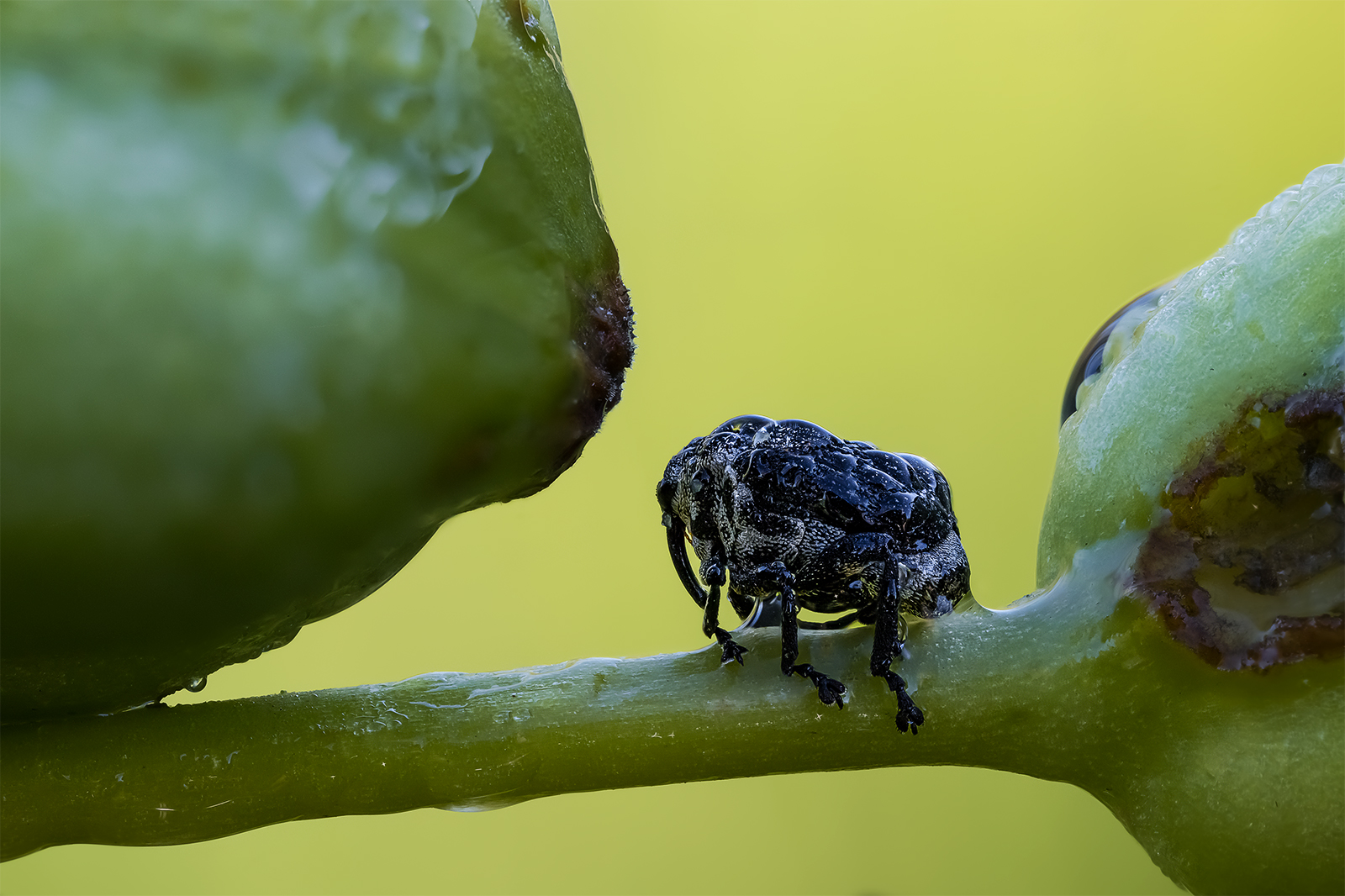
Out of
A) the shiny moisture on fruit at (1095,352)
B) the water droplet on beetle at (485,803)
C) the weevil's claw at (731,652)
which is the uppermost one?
the shiny moisture on fruit at (1095,352)

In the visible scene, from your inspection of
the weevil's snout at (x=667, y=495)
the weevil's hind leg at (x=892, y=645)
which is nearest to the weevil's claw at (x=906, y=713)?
the weevil's hind leg at (x=892, y=645)

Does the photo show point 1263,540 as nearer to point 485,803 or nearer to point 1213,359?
point 1213,359

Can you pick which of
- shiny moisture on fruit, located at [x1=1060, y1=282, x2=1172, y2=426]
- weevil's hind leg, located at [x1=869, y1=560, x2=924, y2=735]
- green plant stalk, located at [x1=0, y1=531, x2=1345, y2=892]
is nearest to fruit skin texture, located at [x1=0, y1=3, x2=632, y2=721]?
green plant stalk, located at [x1=0, y1=531, x2=1345, y2=892]

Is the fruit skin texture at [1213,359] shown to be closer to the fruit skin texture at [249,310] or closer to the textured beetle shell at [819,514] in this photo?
the textured beetle shell at [819,514]

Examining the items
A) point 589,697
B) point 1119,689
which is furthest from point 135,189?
point 1119,689

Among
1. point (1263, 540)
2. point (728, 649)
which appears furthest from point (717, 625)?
point (1263, 540)

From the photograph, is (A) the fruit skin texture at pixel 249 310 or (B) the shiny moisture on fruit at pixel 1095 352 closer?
(A) the fruit skin texture at pixel 249 310

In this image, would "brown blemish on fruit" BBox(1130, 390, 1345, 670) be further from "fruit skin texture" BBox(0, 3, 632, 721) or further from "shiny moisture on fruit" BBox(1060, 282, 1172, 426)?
"fruit skin texture" BBox(0, 3, 632, 721)
